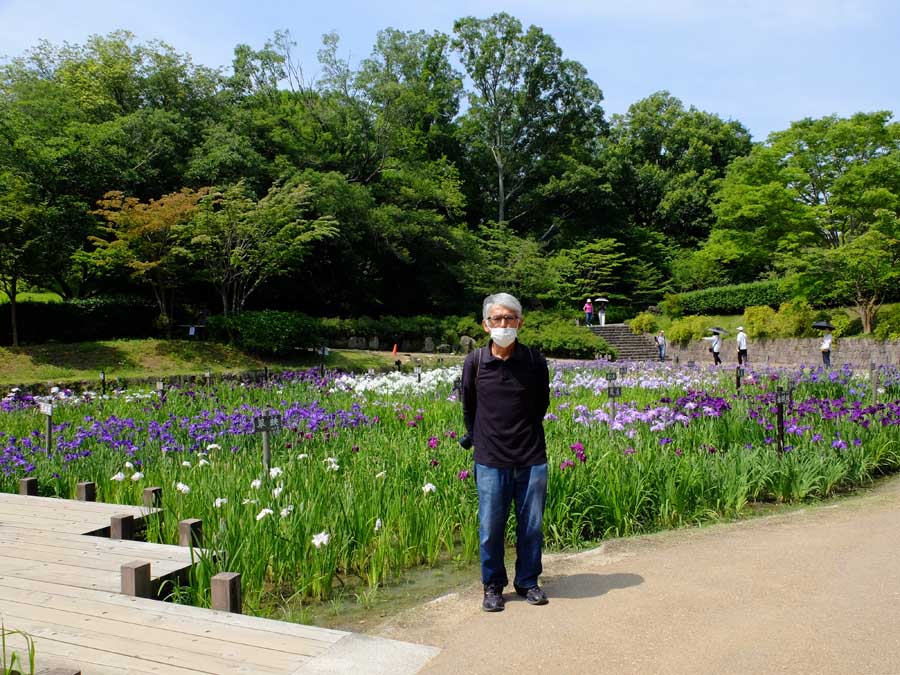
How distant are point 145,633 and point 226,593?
0.34 m

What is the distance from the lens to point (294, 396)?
954 centimetres

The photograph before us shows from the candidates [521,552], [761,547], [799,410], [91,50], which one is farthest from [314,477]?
[91,50]

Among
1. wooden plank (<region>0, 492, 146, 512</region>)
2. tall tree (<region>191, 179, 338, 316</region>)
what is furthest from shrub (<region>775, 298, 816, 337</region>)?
wooden plank (<region>0, 492, 146, 512</region>)

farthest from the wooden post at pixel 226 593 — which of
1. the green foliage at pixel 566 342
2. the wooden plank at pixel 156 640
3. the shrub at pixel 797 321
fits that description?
the shrub at pixel 797 321

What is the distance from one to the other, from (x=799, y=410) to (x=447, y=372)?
6309 mm

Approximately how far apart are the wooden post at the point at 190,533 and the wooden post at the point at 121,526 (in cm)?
46

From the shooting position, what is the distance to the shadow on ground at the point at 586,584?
333 cm

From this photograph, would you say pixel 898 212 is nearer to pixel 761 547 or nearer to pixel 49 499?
pixel 761 547

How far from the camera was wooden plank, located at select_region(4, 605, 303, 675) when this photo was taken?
2.34 m

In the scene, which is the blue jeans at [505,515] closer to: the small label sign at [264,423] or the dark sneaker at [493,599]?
the dark sneaker at [493,599]

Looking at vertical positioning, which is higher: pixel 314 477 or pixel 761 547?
pixel 314 477

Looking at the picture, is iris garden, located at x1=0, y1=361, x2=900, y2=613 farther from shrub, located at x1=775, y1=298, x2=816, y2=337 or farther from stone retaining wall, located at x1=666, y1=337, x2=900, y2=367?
shrub, located at x1=775, y1=298, x2=816, y2=337

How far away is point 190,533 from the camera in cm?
349

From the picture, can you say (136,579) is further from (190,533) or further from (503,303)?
(503,303)
